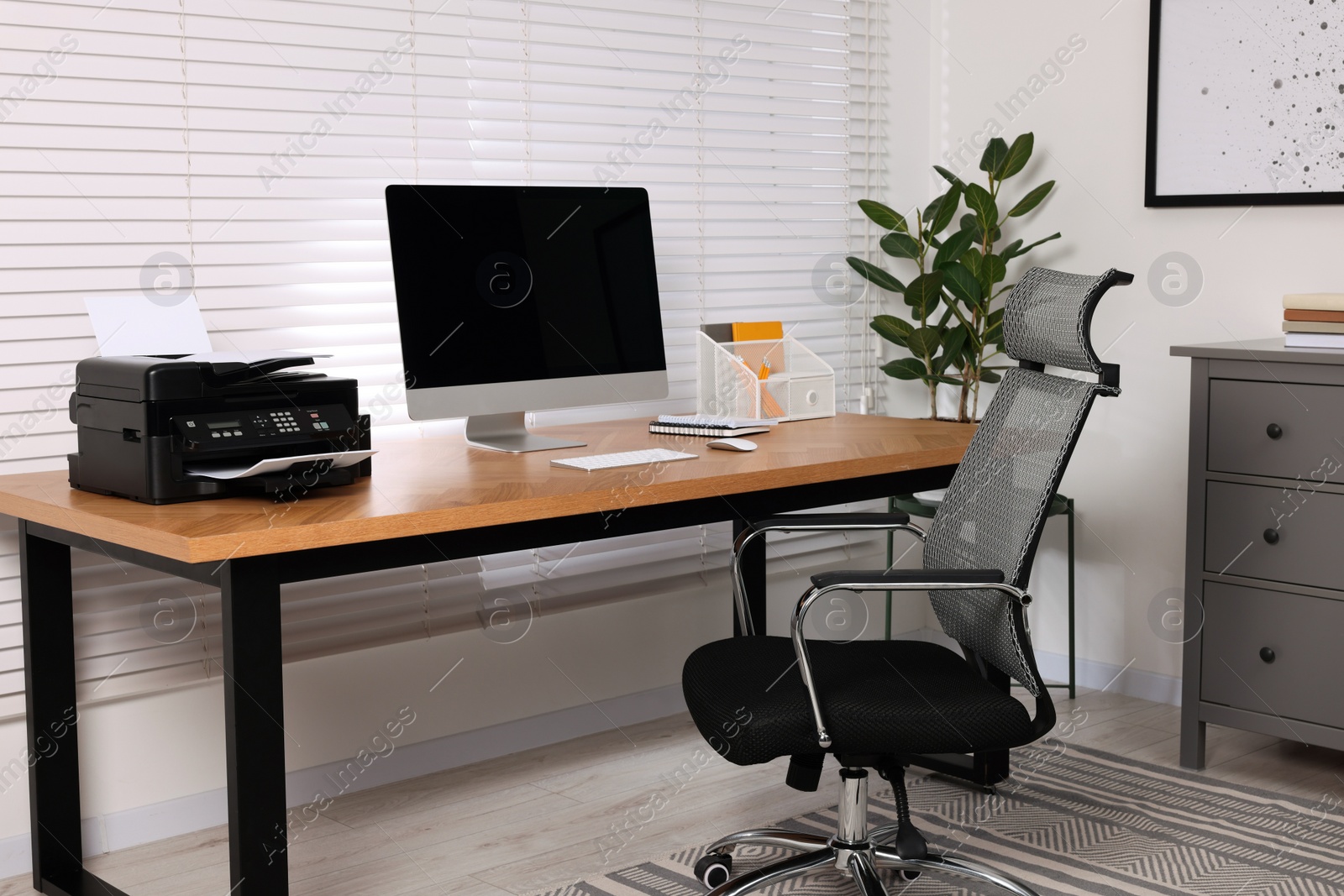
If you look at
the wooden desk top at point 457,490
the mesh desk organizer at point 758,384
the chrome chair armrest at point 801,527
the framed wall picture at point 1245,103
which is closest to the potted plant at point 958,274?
the framed wall picture at point 1245,103

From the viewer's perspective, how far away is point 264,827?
200 cm

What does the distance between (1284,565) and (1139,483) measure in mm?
802

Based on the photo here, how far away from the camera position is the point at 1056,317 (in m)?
2.26

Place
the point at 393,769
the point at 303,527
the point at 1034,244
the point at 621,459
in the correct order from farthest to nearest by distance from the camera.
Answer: the point at 1034,244, the point at 393,769, the point at 621,459, the point at 303,527

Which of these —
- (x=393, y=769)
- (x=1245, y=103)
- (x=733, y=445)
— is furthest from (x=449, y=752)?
(x=1245, y=103)

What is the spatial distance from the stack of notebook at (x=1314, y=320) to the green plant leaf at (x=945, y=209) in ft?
3.70

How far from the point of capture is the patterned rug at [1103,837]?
2512 mm

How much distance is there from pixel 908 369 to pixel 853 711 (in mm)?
2061

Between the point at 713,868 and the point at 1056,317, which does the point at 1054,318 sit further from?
the point at 713,868

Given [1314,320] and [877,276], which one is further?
[877,276]

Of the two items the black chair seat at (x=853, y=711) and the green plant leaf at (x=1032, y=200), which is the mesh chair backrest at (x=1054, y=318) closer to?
the black chair seat at (x=853, y=711)

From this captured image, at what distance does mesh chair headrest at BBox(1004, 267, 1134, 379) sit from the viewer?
2.17m

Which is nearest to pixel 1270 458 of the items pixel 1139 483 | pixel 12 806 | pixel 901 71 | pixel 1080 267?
pixel 1139 483

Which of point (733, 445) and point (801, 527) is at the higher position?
point (733, 445)
